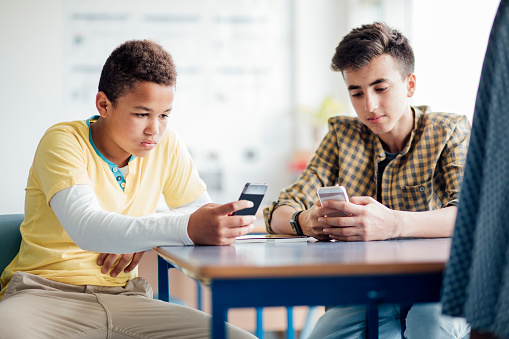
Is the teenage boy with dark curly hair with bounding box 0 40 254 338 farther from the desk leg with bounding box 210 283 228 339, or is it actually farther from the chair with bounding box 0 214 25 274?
the desk leg with bounding box 210 283 228 339

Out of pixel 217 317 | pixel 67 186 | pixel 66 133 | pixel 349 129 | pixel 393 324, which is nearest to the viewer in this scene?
pixel 217 317

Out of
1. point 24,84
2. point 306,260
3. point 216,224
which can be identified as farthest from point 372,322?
point 24,84

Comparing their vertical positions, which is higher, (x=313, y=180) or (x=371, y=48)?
(x=371, y=48)

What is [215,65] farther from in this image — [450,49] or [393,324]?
[393,324]

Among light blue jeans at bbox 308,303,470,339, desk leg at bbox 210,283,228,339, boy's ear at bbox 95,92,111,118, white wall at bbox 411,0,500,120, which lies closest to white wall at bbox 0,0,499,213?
white wall at bbox 411,0,500,120

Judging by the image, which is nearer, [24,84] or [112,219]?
[112,219]

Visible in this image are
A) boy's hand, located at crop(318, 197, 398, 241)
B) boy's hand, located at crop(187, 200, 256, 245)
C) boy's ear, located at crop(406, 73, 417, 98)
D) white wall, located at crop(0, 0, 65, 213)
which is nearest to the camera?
boy's hand, located at crop(187, 200, 256, 245)

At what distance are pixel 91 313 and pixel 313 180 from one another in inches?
33.6

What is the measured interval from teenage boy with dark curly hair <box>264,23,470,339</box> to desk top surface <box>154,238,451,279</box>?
387 mm

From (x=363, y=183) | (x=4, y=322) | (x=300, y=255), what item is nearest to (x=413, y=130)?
(x=363, y=183)

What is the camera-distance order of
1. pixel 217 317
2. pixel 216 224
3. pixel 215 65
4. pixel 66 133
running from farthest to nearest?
1. pixel 215 65
2. pixel 66 133
3. pixel 216 224
4. pixel 217 317

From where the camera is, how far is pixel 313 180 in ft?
6.33

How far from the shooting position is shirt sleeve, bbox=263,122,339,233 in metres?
1.86

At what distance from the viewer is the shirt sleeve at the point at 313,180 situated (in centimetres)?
186
